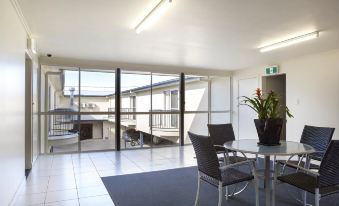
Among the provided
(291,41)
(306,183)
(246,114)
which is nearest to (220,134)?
(306,183)

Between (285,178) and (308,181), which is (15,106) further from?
(308,181)

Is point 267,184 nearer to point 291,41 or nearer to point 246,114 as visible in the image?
point 291,41

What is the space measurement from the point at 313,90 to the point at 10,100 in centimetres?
584

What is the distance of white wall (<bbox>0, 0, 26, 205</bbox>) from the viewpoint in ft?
8.32

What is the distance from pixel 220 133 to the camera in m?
3.94

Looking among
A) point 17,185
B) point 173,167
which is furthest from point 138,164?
point 17,185

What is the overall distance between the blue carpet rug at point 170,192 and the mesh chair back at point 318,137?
2.18 feet

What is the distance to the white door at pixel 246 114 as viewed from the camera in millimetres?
7309

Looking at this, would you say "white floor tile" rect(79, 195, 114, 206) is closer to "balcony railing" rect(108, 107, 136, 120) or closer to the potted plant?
the potted plant

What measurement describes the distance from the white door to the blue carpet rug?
12.2 feet

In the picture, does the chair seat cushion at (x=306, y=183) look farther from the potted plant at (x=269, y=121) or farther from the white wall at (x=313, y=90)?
the white wall at (x=313, y=90)

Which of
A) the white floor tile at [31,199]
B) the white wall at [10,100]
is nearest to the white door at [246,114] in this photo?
the white floor tile at [31,199]

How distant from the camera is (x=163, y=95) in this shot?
8016 mm

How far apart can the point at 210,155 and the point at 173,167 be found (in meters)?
2.44
